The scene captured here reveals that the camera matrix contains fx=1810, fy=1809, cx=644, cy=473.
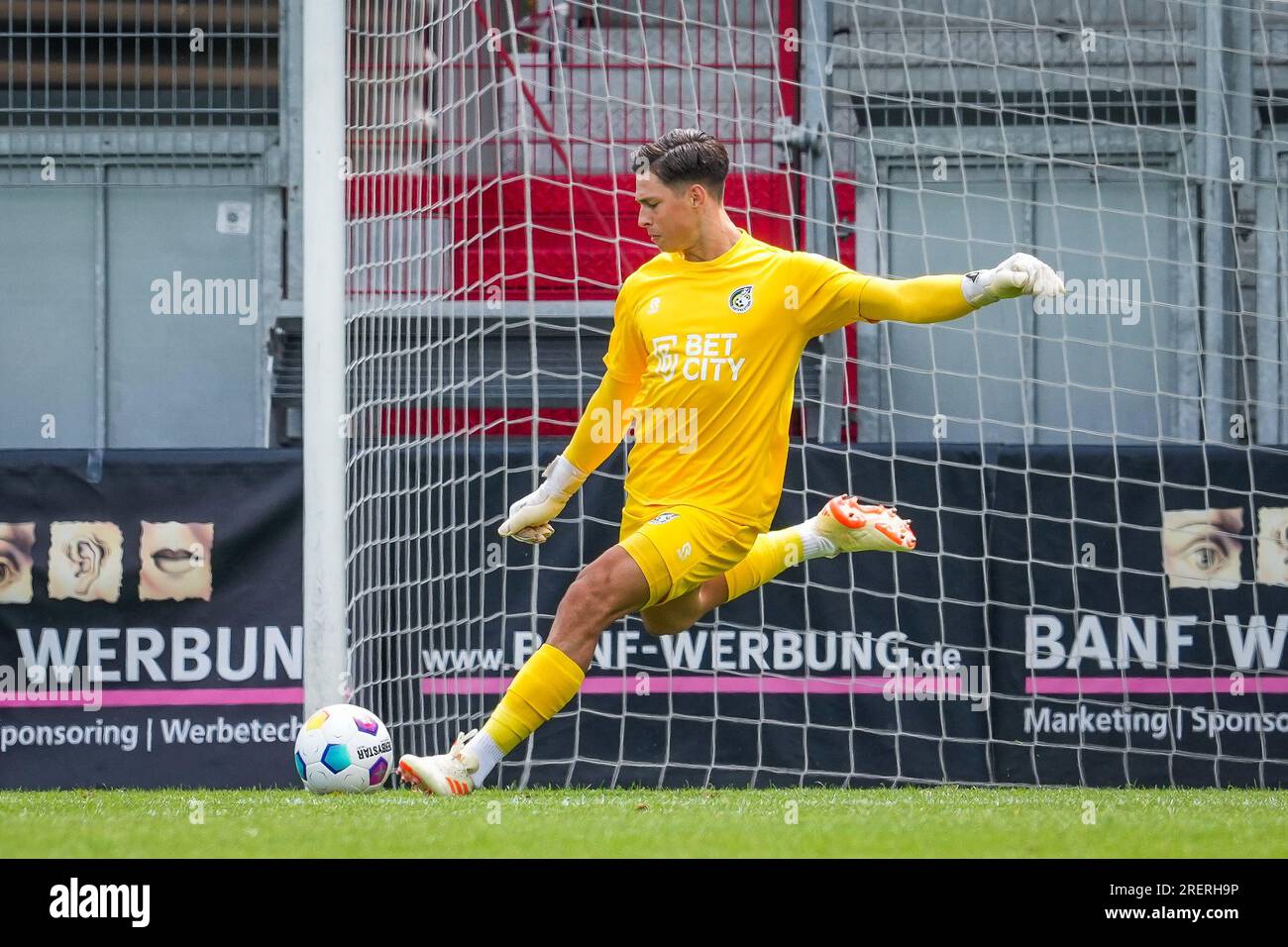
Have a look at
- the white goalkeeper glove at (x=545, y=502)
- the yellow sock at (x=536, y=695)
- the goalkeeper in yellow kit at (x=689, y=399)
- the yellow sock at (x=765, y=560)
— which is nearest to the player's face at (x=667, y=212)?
the goalkeeper in yellow kit at (x=689, y=399)

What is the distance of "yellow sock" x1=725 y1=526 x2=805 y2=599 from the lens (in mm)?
6094

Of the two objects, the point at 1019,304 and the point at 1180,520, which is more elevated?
the point at 1019,304

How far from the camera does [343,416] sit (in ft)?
21.7

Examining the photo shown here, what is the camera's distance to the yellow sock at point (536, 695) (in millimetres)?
5340

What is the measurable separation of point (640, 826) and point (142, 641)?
3.94m

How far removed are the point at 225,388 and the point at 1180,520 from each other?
5276 millimetres

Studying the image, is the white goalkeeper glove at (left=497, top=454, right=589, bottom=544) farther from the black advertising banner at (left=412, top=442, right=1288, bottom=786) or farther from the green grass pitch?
the black advertising banner at (left=412, top=442, right=1288, bottom=786)

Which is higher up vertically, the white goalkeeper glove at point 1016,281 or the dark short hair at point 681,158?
the dark short hair at point 681,158

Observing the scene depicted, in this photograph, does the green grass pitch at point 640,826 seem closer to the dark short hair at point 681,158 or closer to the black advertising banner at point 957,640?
the black advertising banner at point 957,640

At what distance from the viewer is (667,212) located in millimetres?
5645

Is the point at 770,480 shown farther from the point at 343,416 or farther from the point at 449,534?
the point at 449,534

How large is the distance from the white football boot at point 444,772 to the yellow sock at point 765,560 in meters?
1.19
